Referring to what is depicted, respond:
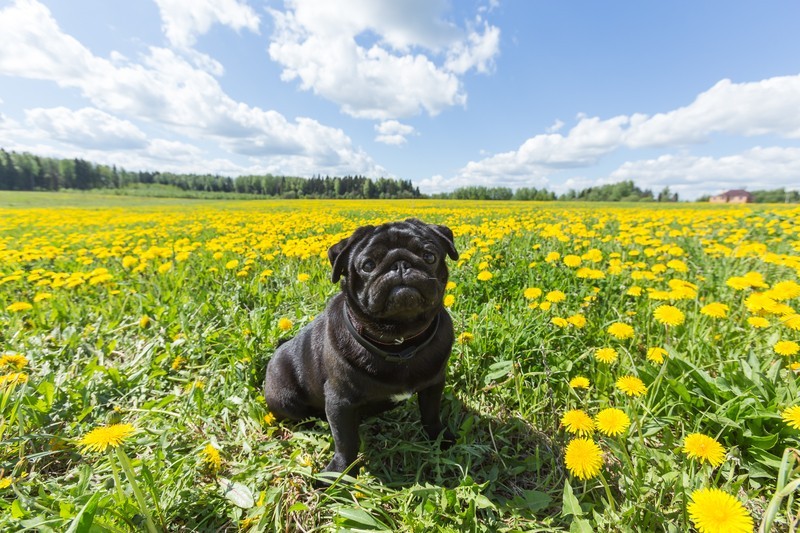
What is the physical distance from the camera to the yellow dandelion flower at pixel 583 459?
1294 millimetres

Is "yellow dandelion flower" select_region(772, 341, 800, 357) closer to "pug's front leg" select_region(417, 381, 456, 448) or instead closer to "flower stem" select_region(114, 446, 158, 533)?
"pug's front leg" select_region(417, 381, 456, 448)

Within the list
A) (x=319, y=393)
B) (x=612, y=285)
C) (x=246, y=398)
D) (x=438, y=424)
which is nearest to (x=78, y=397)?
(x=246, y=398)

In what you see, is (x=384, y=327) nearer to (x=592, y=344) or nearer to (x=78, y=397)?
(x=592, y=344)

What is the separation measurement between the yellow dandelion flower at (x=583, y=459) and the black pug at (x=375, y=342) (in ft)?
2.76

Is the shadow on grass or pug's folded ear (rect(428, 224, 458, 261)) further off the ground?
pug's folded ear (rect(428, 224, 458, 261))

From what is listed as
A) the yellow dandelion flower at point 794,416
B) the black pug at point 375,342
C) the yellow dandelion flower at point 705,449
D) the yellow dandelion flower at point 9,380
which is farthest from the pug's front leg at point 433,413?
the yellow dandelion flower at point 9,380

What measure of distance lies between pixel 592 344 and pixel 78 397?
13.0ft

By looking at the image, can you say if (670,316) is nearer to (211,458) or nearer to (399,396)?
(399,396)

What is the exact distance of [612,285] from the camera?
3605 millimetres

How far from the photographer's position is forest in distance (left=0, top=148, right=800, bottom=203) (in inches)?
2746

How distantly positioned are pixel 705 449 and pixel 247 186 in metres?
104

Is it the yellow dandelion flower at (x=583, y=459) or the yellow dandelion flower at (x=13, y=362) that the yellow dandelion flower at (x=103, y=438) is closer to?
the yellow dandelion flower at (x=13, y=362)

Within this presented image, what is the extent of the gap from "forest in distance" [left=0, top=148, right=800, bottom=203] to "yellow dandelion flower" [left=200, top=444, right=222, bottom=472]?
68.5 m

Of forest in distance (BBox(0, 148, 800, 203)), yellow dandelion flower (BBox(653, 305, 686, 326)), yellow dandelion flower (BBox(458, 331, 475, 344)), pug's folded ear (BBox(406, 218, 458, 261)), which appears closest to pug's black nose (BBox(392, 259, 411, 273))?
pug's folded ear (BBox(406, 218, 458, 261))
